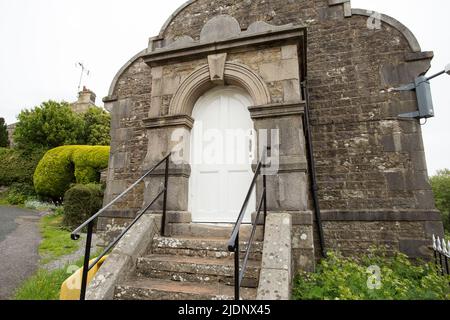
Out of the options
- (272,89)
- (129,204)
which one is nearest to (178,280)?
(272,89)

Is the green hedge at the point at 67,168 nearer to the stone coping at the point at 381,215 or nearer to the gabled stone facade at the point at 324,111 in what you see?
the gabled stone facade at the point at 324,111

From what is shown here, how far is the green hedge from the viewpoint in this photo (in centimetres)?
1337

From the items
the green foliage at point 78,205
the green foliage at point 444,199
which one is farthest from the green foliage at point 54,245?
the green foliage at point 444,199

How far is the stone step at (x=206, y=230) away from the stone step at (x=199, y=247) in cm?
16

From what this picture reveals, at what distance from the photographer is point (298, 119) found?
376 cm

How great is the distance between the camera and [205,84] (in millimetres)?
4414

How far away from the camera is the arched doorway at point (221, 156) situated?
4.15 meters

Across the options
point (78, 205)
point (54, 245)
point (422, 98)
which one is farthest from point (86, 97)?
point (422, 98)

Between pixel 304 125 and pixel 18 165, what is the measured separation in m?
19.9

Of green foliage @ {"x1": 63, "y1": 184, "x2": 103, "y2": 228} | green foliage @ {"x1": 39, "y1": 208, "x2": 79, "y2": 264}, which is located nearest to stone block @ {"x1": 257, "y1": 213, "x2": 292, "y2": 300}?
green foliage @ {"x1": 39, "y1": 208, "x2": 79, "y2": 264}

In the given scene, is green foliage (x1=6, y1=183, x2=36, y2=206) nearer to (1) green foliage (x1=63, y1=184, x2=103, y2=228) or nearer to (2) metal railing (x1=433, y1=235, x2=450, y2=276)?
(1) green foliage (x1=63, y1=184, x2=103, y2=228)

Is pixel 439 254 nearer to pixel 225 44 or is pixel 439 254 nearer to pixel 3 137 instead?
pixel 225 44

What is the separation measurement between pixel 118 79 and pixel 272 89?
15.1 ft
